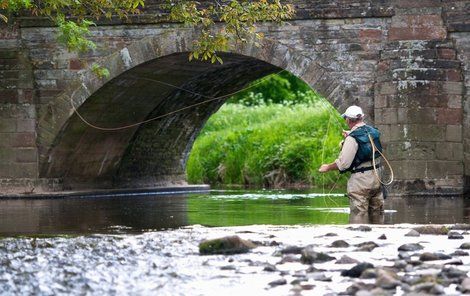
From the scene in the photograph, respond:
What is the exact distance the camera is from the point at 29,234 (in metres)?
12.4

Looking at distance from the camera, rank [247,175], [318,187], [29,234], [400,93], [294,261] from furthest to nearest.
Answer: [247,175] → [318,187] → [400,93] → [29,234] → [294,261]

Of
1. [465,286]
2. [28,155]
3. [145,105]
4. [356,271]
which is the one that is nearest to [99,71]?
[28,155]

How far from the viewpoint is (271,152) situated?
27.7 metres

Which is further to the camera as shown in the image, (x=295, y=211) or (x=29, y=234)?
(x=295, y=211)

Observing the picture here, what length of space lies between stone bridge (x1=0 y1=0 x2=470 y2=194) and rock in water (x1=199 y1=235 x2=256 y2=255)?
824cm

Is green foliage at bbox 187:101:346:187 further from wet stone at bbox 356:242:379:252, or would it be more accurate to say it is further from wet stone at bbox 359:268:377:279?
wet stone at bbox 359:268:377:279

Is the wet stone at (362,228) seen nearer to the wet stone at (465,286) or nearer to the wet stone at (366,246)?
the wet stone at (366,246)

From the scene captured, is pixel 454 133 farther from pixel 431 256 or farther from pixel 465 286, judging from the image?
pixel 465 286

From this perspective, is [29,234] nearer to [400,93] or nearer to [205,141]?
[400,93]

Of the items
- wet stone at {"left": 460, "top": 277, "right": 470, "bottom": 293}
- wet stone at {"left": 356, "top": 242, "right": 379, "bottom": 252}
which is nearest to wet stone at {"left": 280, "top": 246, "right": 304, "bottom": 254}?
wet stone at {"left": 356, "top": 242, "right": 379, "bottom": 252}

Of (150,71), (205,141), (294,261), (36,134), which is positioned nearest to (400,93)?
(150,71)

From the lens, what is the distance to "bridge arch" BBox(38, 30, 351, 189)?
1911 cm

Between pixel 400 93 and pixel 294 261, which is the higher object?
pixel 400 93

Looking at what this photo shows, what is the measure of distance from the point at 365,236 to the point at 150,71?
32.8 ft
